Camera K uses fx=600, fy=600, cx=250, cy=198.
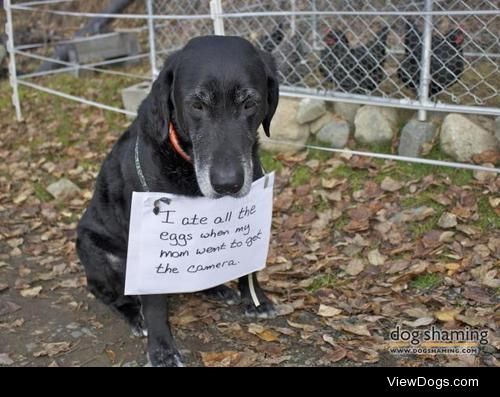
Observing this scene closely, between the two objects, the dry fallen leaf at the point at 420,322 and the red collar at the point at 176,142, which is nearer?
the red collar at the point at 176,142

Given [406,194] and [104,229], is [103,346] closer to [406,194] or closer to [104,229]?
[104,229]

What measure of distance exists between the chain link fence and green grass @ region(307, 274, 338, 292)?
1.64m

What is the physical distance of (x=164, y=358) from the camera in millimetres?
2867

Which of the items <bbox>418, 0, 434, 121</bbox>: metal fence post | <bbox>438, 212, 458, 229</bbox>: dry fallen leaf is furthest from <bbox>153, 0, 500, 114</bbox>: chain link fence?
<bbox>438, 212, 458, 229</bbox>: dry fallen leaf

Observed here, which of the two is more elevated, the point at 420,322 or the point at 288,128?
the point at 288,128

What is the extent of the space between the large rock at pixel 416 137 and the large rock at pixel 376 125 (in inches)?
7.7

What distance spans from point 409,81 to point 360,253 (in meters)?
1.70

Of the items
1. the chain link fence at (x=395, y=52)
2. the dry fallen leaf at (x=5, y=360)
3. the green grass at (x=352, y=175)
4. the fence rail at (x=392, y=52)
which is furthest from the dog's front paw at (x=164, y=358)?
the chain link fence at (x=395, y=52)

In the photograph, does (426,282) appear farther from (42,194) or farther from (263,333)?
(42,194)

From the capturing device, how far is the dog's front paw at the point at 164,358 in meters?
2.86

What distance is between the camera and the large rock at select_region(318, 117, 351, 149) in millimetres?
4957

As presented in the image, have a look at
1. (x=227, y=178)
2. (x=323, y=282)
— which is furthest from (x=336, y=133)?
(x=227, y=178)

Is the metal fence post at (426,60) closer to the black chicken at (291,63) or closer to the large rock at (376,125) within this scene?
the large rock at (376,125)

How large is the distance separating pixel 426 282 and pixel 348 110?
2118mm
